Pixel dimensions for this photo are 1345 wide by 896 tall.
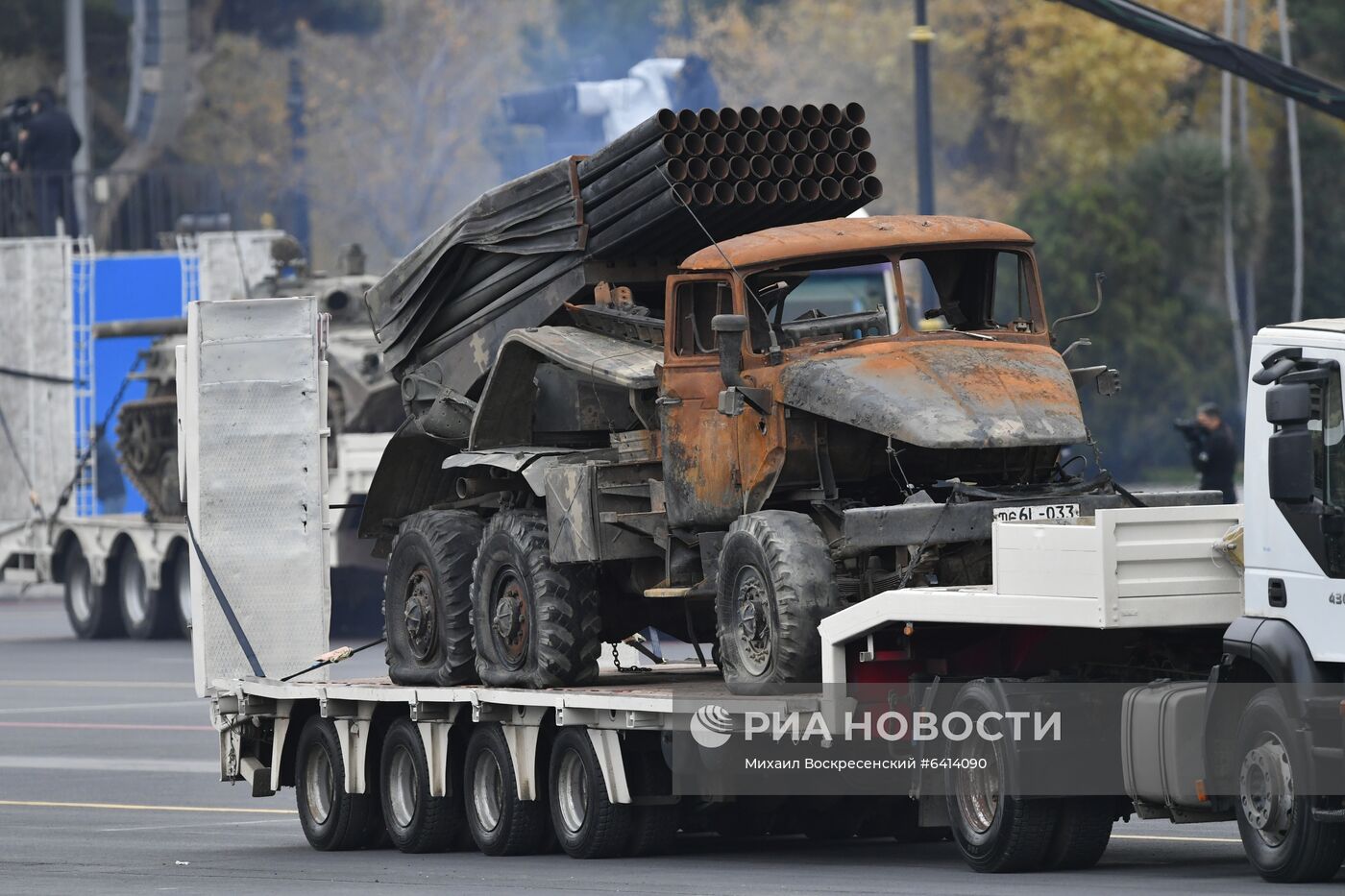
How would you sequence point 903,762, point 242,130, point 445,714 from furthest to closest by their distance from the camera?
point 242,130, point 445,714, point 903,762

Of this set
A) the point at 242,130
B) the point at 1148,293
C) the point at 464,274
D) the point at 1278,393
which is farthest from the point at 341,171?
the point at 1278,393

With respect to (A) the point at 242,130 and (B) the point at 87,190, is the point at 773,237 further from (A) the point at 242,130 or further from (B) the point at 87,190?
(A) the point at 242,130

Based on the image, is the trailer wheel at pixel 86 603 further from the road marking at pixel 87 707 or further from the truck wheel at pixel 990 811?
the truck wheel at pixel 990 811

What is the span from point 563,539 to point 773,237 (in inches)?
75.7

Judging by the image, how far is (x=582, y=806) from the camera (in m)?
14.3

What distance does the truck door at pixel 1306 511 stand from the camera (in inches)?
433

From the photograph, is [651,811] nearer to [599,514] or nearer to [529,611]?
[529,611]

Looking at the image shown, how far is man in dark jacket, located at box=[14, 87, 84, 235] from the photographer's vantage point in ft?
146

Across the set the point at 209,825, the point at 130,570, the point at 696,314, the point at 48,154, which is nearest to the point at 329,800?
the point at 209,825

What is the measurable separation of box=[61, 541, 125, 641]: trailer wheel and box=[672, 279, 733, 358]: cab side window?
68.7 feet

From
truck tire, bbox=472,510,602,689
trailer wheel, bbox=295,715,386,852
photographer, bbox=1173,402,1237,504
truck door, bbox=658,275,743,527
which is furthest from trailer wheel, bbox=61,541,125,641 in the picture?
truck door, bbox=658,275,743,527

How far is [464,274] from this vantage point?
16.5 meters

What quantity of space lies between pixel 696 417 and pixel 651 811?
77.5 inches

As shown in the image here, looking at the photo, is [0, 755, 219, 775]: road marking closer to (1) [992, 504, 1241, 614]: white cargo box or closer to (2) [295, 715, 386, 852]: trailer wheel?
(2) [295, 715, 386, 852]: trailer wheel
